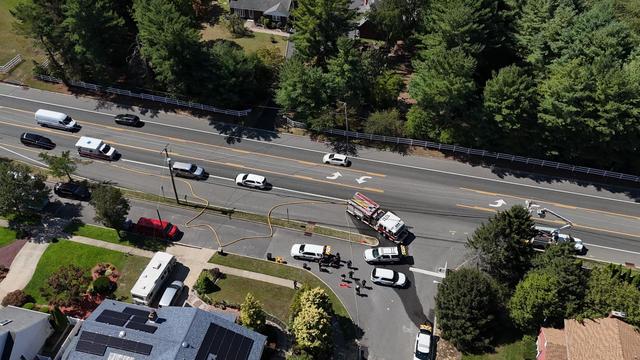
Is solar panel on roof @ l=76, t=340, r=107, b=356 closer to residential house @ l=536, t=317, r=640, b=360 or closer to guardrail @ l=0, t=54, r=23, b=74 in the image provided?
residential house @ l=536, t=317, r=640, b=360

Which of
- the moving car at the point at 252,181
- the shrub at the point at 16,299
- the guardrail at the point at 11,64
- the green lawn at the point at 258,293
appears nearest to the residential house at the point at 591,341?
the green lawn at the point at 258,293

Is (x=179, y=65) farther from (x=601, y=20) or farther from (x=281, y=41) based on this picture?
(x=601, y=20)

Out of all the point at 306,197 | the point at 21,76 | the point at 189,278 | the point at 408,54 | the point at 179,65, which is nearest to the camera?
the point at 189,278

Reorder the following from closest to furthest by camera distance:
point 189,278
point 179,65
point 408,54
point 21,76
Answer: point 189,278 < point 179,65 < point 21,76 < point 408,54

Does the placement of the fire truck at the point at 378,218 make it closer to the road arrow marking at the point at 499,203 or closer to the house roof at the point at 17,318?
the road arrow marking at the point at 499,203

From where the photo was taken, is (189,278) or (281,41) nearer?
(189,278)

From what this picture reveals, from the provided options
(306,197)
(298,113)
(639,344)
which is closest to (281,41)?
(298,113)
